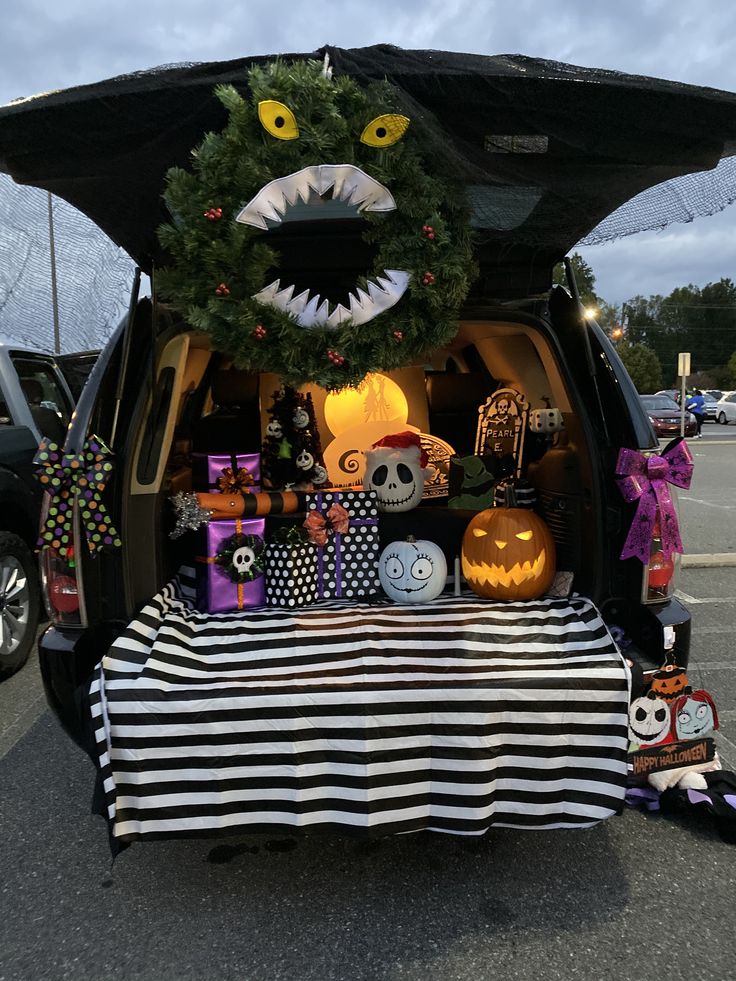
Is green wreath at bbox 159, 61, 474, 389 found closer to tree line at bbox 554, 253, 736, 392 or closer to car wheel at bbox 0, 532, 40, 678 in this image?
car wheel at bbox 0, 532, 40, 678

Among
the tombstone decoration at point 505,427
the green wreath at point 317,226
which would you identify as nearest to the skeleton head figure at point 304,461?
the tombstone decoration at point 505,427

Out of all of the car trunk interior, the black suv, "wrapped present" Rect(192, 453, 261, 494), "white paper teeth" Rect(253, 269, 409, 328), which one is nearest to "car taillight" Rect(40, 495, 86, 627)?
the black suv

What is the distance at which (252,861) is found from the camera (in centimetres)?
245

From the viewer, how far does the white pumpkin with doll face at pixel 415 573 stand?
281cm

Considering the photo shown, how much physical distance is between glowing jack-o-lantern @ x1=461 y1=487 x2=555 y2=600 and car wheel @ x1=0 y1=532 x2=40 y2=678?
2919 millimetres

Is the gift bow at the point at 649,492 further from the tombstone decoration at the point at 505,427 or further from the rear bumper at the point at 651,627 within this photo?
the tombstone decoration at the point at 505,427

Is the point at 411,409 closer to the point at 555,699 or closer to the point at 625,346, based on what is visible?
the point at 555,699

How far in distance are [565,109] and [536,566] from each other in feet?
5.27

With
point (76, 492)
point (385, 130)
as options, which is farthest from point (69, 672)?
point (385, 130)

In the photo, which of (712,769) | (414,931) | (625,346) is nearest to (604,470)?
(712,769)

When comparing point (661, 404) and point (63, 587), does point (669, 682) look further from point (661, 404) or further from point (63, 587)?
point (661, 404)

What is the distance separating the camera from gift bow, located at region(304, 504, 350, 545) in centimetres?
292

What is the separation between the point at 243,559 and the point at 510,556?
1084 millimetres

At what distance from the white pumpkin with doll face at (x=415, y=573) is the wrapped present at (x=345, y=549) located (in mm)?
142
